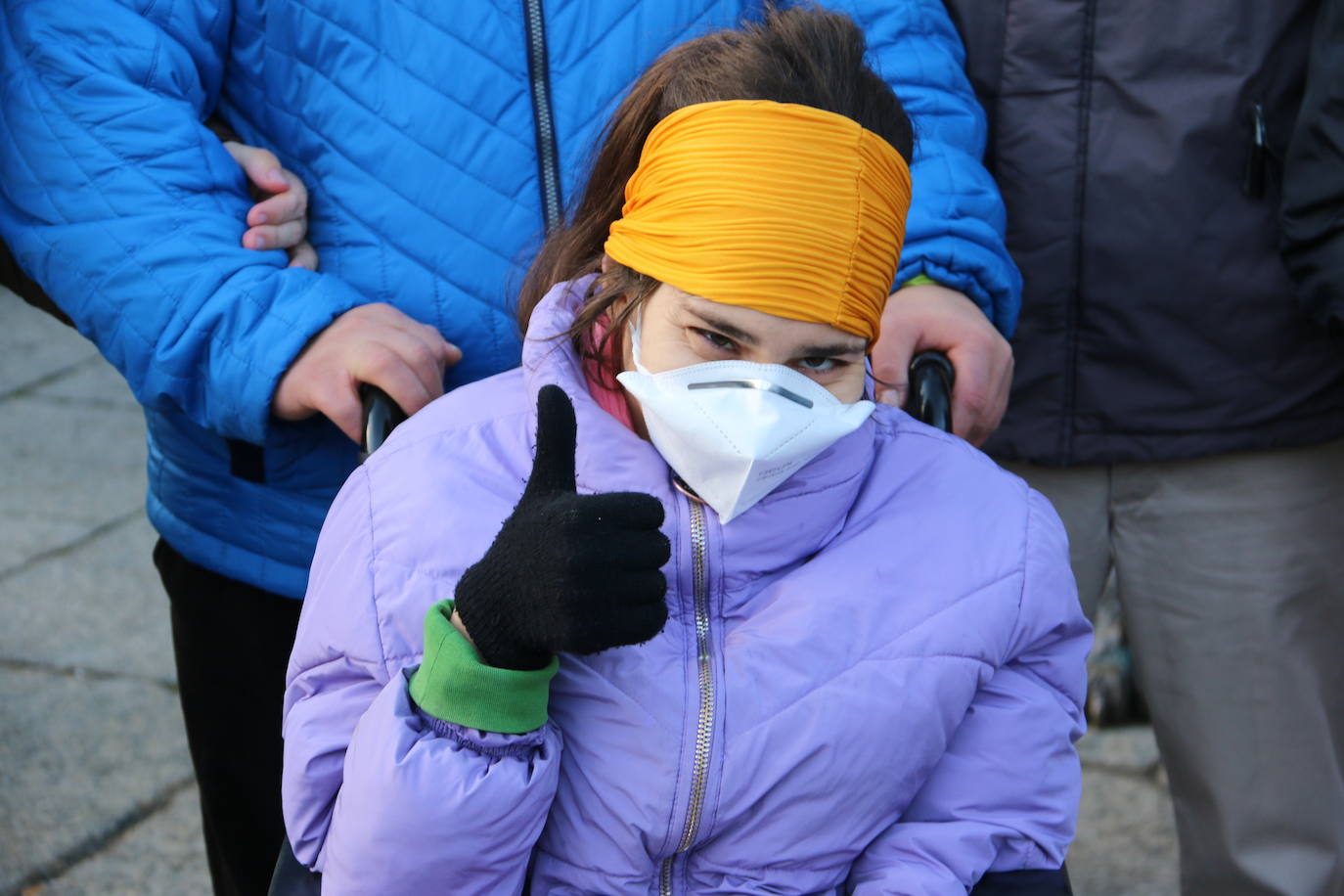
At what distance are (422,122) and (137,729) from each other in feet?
8.01

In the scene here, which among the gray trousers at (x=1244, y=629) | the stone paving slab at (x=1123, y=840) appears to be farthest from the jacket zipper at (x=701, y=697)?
the stone paving slab at (x=1123, y=840)

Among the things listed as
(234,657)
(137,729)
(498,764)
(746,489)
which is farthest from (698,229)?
(137,729)

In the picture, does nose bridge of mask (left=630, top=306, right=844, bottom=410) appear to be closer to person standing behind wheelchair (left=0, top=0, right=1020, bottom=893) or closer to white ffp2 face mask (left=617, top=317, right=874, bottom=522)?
white ffp2 face mask (left=617, top=317, right=874, bottom=522)

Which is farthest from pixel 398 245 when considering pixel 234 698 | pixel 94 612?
pixel 94 612

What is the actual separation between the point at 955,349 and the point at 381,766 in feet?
3.26

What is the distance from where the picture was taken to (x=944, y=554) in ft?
6.16

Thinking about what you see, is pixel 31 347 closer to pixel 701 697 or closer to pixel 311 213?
pixel 311 213

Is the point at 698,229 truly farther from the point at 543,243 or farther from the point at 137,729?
the point at 137,729

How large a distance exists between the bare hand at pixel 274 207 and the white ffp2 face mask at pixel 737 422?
590 mm

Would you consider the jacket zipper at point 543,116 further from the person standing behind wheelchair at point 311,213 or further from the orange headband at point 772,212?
the orange headband at point 772,212

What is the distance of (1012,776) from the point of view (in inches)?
72.8

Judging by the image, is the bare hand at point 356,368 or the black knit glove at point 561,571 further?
the bare hand at point 356,368

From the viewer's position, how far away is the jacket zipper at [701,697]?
5.71 feet

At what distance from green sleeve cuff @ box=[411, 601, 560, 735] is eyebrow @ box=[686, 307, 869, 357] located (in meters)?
0.42
